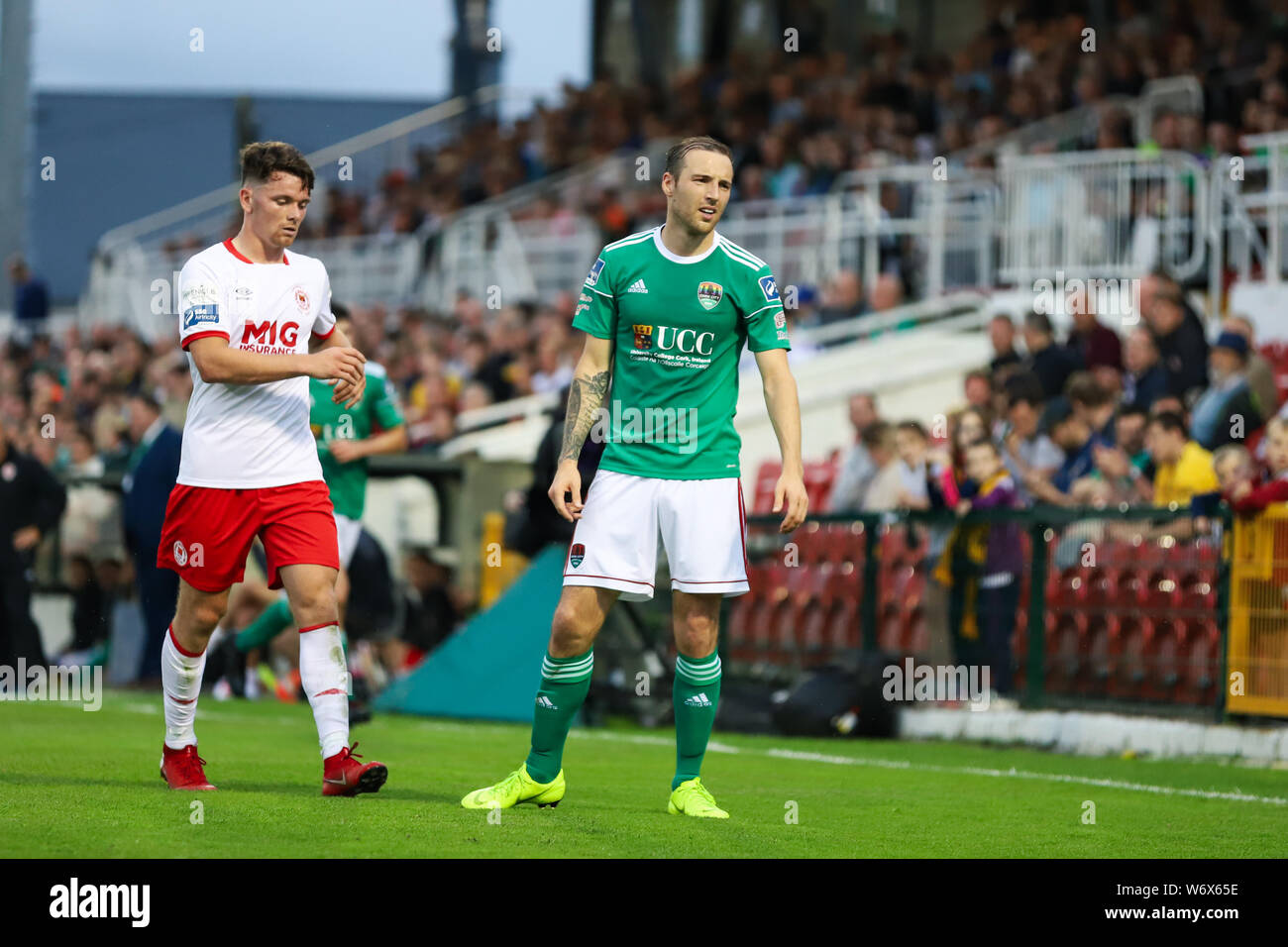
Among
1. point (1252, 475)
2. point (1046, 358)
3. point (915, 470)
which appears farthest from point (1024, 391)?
point (1252, 475)

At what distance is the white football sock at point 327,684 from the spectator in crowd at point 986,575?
590 centimetres

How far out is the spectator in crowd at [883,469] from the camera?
47.4ft

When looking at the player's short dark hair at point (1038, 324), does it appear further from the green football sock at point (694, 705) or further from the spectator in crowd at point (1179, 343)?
the green football sock at point (694, 705)

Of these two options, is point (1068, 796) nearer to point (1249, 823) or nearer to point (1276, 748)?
point (1249, 823)

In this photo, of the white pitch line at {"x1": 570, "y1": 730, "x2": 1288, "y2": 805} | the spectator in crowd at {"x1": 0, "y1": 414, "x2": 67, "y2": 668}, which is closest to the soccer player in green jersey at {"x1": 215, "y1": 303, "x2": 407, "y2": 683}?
the white pitch line at {"x1": 570, "y1": 730, "x2": 1288, "y2": 805}

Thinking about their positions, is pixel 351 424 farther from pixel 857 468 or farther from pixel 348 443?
pixel 857 468

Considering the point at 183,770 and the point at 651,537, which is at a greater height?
the point at 651,537

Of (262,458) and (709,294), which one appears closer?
(709,294)

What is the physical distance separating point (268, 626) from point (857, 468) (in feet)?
15.8

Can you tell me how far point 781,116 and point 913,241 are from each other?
516cm

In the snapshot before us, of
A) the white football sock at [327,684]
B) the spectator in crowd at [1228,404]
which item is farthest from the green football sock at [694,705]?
the spectator in crowd at [1228,404]

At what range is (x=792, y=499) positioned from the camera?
23.1 feet
